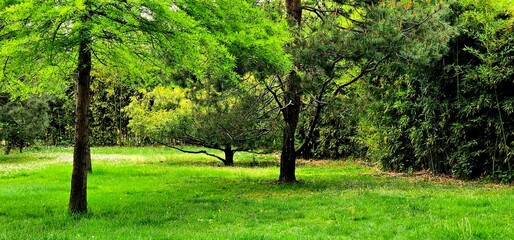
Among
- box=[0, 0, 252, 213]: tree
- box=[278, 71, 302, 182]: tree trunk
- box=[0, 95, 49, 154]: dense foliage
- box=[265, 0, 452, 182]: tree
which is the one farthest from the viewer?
box=[0, 95, 49, 154]: dense foliage

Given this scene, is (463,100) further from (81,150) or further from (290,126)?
(81,150)

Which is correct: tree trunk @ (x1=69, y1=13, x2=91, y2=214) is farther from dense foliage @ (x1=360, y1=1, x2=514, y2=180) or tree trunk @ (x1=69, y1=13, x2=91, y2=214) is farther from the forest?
dense foliage @ (x1=360, y1=1, x2=514, y2=180)

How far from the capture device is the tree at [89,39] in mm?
5535

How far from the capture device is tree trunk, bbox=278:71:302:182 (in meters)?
10.9

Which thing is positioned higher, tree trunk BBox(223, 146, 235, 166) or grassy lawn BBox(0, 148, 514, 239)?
tree trunk BBox(223, 146, 235, 166)

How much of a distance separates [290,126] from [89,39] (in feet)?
A: 19.7

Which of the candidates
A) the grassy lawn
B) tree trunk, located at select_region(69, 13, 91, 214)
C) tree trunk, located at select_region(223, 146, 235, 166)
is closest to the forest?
tree trunk, located at select_region(69, 13, 91, 214)

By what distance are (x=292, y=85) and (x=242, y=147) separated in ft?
23.4

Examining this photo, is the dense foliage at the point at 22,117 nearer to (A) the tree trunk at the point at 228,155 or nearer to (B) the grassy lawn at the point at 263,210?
(A) the tree trunk at the point at 228,155

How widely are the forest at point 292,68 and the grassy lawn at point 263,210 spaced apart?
32cm

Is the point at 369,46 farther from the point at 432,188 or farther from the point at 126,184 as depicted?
the point at 126,184

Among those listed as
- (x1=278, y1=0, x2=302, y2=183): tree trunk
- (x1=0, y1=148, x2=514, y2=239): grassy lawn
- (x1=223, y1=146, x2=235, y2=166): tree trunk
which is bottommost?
(x1=0, y1=148, x2=514, y2=239): grassy lawn

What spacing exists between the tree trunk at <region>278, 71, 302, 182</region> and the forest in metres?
0.03

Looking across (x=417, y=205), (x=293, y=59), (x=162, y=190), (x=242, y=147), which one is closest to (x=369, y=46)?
(x=293, y=59)
